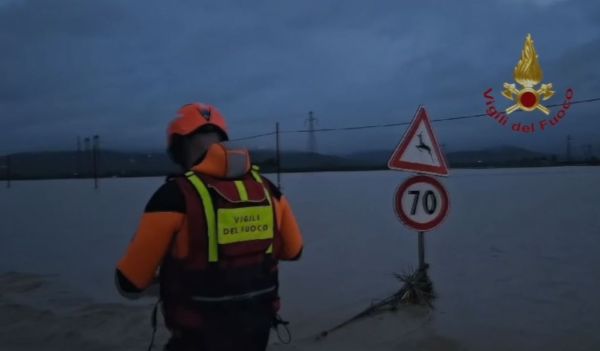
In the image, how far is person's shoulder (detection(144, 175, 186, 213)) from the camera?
84.7 inches

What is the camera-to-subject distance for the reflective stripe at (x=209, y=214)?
2.22 m

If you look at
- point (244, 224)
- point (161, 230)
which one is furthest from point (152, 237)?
point (244, 224)

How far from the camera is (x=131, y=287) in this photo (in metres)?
2.25

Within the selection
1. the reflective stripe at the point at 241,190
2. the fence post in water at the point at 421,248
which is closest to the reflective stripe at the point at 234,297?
the reflective stripe at the point at 241,190

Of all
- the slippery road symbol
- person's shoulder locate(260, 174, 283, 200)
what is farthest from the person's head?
the slippery road symbol

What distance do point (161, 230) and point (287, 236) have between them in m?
0.73

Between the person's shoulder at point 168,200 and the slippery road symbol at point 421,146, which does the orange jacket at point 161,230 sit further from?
the slippery road symbol at point 421,146

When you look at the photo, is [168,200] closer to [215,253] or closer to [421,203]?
[215,253]

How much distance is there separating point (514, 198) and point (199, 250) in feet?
58.3

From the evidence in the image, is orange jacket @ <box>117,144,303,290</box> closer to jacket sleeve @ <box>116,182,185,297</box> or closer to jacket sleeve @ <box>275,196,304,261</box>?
jacket sleeve @ <box>116,182,185,297</box>

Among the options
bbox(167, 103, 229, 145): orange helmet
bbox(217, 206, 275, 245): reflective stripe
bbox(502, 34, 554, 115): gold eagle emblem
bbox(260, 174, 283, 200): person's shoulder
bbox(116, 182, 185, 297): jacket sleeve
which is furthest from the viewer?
bbox(502, 34, 554, 115): gold eagle emblem

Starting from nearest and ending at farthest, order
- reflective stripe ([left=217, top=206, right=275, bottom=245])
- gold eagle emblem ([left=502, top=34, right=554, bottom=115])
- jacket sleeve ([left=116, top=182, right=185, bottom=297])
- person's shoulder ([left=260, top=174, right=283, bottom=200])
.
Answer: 1. jacket sleeve ([left=116, top=182, right=185, bottom=297])
2. reflective stripe ([left=217, top=206, right=275, bottom=245])
3. person's shoulder ([left=260, top=174, right=283, bottom=200])
4. gold eagle emblem ([left=502, top=34, right=554, bottom=115])

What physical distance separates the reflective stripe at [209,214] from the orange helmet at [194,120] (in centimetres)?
25

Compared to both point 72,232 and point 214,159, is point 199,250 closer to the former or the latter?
point 214,159
